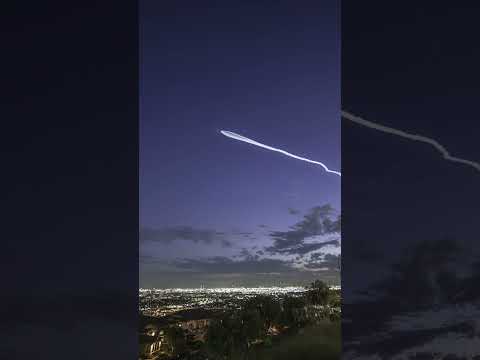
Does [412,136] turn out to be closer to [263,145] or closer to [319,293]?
[263,145]

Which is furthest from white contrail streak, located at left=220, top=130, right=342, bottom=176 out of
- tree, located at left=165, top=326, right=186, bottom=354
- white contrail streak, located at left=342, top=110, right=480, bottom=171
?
tree, located at left=165, top=326, right=186, bottom=354

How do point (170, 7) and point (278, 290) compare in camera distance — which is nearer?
point (278, 290)

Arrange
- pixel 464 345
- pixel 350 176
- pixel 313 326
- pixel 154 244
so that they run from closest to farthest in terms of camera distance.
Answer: pixel 464 345 < pixel 350 176 < pixel 313 326 < pixel 154 244

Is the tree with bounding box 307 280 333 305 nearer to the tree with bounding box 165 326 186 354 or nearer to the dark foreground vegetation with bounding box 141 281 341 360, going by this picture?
the dark foreground vegetation with bounding box 141 281 341 360

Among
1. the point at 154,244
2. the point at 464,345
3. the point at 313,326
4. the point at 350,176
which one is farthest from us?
the point at 154,244

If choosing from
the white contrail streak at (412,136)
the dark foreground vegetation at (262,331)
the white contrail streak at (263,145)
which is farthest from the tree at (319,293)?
the white contrail streak at (412,136)

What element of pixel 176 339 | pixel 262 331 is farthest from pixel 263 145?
pixel 176 339

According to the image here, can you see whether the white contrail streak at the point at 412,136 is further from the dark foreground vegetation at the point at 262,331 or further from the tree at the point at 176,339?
the tree at the point at 176,339

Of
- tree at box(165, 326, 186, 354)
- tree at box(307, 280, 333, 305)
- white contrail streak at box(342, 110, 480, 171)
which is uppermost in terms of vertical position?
white contrail streak at box(342, 110, 480, 171)
